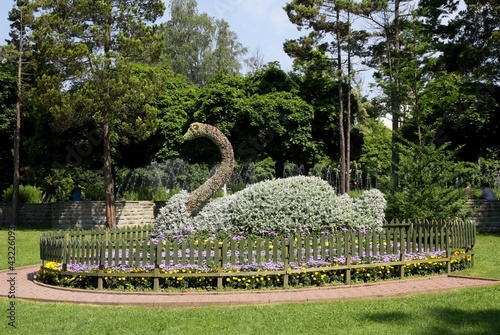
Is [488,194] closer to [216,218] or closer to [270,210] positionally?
[270,210]

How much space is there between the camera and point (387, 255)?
11.8m

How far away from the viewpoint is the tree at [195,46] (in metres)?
48.8

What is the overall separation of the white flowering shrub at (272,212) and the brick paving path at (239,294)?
6.89ft

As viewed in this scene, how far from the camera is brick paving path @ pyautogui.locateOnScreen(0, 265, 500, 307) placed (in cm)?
934

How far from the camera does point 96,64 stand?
24.4 meters

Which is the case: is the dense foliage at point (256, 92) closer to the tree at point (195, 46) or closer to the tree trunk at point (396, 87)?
the tree trunk at point (396, 87)

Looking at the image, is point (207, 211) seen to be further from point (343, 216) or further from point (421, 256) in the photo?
point (421, 256)

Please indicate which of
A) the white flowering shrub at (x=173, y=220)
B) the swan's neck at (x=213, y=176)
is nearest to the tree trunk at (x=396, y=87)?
the swan's neck at (x=213, y=176)

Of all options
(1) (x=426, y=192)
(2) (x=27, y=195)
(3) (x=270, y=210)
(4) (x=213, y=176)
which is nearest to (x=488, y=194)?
(1) (x=426, y=192)

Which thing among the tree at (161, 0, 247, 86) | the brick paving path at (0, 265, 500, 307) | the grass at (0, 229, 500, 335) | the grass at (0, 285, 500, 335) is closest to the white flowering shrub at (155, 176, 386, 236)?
the brick paving path at (0, 265, 500, 307)

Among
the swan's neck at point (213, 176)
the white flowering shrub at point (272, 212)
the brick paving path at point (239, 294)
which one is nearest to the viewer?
the brick paving path at point (239, 294)

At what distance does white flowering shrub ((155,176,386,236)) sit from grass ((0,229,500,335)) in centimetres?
337

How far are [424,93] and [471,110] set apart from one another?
4283mm

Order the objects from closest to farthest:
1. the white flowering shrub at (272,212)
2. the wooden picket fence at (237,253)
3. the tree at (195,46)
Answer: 1. the wooden picket fence at (237,253)
2. the white flowering shrub at (272,212)
3. the tree at (195,46)
